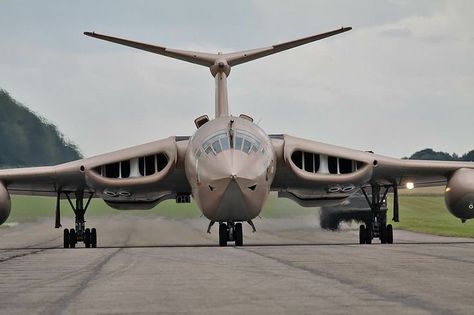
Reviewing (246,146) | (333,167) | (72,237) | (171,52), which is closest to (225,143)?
(246,146)

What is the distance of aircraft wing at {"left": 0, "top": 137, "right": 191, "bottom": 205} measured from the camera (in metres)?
26.5

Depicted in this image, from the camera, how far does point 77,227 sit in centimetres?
2909

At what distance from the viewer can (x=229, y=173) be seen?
2255 cm

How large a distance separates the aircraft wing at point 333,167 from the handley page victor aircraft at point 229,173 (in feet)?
0.10

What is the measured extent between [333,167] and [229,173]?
18.8 ft

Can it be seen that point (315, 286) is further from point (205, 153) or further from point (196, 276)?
point (205, 153)

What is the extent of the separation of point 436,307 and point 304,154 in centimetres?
1890

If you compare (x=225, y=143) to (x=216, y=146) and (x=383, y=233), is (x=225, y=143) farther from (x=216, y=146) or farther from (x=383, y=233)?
(x=383, y=233)

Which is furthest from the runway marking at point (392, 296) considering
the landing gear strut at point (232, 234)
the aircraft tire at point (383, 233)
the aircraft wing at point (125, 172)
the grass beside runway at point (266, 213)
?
the grass beside runway at point (266, 213)

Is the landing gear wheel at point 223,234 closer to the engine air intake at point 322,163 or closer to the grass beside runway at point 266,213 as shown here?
the engine air intake at point 322,163

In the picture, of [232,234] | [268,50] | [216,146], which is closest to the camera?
[216,146]

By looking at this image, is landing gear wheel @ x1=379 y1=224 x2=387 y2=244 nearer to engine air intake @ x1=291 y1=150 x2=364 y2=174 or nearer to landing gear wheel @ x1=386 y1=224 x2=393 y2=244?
landing gear wheel @ x1=386 y1=224 x2=393 y2=244

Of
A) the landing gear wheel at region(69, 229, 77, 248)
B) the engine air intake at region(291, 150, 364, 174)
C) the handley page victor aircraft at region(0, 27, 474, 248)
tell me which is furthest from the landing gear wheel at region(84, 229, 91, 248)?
the engine air intake at region(291, 150, 364, 174)

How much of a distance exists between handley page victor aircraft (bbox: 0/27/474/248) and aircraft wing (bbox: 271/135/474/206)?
30mm
